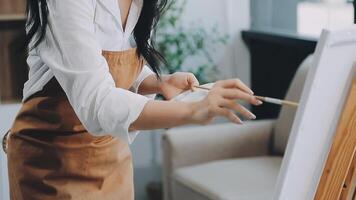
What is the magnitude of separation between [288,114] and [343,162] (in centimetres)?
220

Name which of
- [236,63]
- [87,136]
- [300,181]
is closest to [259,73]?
Result: [236,63]

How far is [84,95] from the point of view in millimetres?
1067

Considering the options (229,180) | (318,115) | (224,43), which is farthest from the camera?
(224,43)

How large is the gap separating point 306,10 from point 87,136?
243 centimetres

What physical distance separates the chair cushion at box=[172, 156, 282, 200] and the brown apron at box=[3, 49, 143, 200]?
140cm

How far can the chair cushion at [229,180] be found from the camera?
9.00 feet

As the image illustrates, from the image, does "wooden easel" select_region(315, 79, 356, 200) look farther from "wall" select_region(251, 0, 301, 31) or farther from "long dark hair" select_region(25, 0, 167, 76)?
"wall" select_region(251, 0, 301, 31)

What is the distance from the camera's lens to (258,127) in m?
3.32

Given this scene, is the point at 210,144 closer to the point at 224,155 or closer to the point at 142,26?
the point at 224,155

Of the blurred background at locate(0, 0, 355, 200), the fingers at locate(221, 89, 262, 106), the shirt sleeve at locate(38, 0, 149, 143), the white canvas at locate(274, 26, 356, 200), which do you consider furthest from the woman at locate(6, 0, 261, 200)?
the blurred background at locate(0, 0, 355, 200)

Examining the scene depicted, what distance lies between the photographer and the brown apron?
1327mm

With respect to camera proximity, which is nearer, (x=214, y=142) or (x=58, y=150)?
(x=58, y=150)


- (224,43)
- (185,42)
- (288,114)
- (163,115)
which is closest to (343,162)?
(163,115)

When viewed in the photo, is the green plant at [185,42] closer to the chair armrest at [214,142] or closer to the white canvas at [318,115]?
the chair armrest at [214,142]
